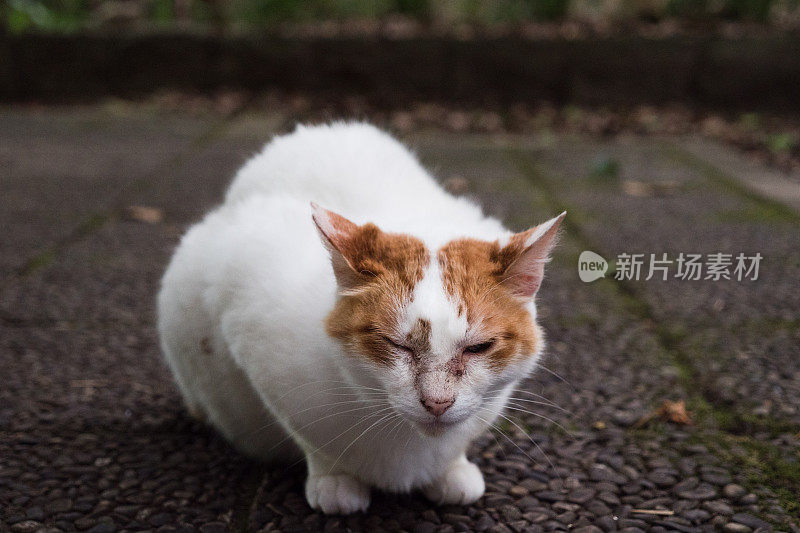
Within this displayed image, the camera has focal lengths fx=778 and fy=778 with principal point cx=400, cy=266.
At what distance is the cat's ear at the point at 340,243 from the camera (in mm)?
1628

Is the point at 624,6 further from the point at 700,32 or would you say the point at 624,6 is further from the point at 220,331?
the point at 220,331

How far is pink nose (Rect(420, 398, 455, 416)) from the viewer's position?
1.52m

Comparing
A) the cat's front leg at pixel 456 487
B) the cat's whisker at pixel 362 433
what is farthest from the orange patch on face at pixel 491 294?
the cat's front leg at pixel 456 487

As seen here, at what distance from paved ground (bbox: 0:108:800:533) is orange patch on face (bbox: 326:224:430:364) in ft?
1.71

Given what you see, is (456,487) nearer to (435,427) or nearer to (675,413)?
(435,427)

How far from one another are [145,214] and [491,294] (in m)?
3.25

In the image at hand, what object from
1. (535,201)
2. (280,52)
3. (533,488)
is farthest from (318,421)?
(280,52)

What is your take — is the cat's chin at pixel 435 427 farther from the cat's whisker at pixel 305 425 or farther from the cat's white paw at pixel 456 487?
the cat's white paw at pixel 456 487

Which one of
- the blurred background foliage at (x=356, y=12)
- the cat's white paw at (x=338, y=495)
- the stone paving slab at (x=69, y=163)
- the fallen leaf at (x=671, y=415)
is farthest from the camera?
the blurred background foliage at (x=356, y=12)

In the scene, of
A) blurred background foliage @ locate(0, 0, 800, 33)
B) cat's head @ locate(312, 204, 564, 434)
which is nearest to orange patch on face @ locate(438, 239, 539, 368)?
cat's head @ locate(312, 204, 564, 434)

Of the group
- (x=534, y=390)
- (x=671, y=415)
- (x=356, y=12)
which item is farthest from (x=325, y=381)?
(x=356, y=12)

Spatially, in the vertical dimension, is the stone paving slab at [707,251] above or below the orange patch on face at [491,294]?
below

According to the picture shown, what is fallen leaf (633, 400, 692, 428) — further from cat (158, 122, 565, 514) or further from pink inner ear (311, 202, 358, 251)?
pink inner ear (311, 202, 358, 251)

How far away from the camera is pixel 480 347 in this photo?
5.27 ft
